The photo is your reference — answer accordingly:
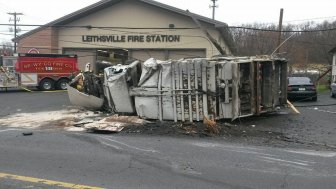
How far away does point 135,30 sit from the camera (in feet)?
110

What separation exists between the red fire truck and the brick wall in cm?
391

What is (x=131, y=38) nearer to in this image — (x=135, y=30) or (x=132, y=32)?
(x=132, y=32)

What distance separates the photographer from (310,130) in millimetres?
12523

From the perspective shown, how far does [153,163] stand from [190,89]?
563 cm

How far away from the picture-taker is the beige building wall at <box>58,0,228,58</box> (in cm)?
3309

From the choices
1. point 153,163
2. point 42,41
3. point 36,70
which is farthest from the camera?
point 42,41

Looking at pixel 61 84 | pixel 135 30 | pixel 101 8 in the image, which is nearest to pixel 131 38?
pixel 135 30

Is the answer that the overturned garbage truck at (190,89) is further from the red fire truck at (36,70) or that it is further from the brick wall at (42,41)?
the brick wall at (42,41)

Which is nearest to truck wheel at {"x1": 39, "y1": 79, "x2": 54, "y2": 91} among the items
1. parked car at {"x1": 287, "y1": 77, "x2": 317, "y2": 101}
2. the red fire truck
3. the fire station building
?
the red fire truck

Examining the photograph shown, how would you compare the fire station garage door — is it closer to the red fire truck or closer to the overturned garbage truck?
the red fire truck

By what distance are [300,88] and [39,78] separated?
17.1m

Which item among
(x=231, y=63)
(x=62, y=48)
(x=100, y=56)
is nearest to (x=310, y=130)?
(x=231, y=63)

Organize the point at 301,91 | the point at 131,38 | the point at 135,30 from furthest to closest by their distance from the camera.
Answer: the point at 131,38, the point at 135,30, the point at 301,91

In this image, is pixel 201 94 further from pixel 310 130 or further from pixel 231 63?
pixel 310 130
